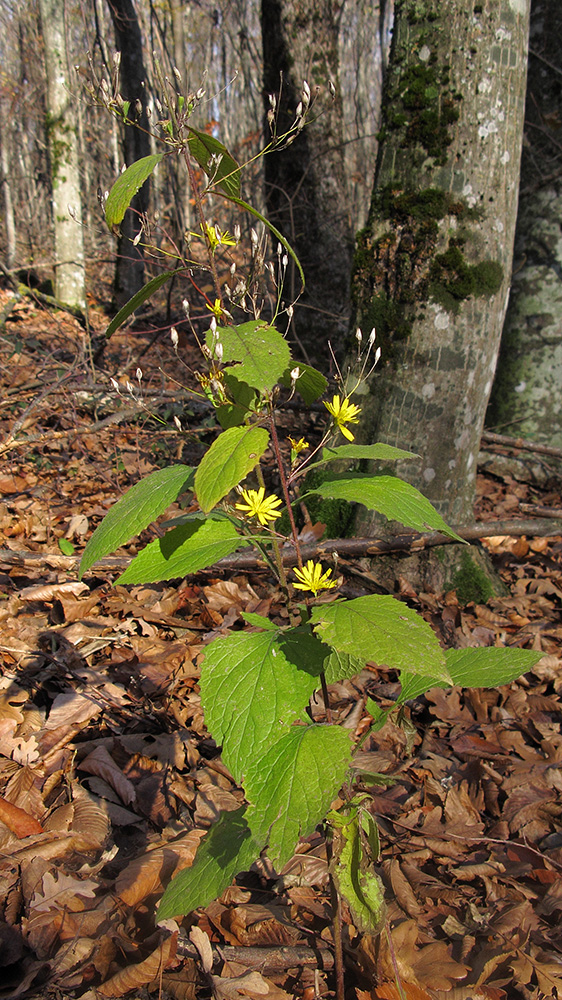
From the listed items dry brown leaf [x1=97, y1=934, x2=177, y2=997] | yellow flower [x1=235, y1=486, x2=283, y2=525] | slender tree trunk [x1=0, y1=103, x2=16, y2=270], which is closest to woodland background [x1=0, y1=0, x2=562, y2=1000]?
dry brown leaf [x1=97, y1=934, x2=177, y2=997]

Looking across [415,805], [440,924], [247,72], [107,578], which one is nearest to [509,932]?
[440,924]

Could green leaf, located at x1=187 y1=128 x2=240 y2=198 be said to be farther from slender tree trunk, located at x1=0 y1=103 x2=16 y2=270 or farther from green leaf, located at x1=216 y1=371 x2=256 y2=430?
slender tree trunk, located at x1=0 y1=103 x2=16 y2=270

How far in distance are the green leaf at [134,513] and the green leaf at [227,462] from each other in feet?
0.35

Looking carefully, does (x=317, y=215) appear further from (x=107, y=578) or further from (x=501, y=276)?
(x=107, y=578)

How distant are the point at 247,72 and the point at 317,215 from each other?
31.6ft

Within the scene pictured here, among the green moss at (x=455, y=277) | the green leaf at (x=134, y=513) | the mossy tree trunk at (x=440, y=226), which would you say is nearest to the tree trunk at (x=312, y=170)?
the mossy tree trunk at (x=440, y=226)

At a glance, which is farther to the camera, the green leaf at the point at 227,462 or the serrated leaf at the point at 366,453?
the serrated leaf at the point at 366,453

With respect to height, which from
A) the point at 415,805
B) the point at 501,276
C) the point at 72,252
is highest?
the point at 72,252

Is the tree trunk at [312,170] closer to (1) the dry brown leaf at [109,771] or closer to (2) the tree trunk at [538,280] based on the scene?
(2) the tree trunk at [538,280]

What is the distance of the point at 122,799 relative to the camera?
189 cm

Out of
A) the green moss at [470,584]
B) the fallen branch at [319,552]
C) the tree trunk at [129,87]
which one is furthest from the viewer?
the tree trunk at [129,87]

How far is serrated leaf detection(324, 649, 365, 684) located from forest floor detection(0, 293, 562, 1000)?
0.17 meters

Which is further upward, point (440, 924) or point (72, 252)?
point (72, 252)

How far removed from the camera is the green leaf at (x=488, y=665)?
1.22 metres
